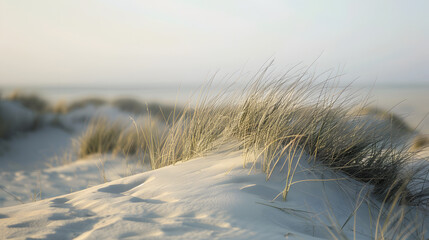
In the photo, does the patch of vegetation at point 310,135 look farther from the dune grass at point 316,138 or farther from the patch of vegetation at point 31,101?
the patch of vegetation at point 31,101

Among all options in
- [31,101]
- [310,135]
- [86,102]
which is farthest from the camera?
[86,102]

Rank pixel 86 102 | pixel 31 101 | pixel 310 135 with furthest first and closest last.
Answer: pixel 86 102
pixel 31 101
pixel 310 135

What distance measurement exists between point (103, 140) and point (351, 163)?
425 centimetres

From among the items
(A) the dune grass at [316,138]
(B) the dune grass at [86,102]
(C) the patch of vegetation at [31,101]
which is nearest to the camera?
(A) the dune grass at [316,138]

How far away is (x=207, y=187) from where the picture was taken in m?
1.88

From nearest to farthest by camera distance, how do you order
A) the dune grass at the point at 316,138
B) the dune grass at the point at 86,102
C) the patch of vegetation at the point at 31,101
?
the dune grass at the point at 316,138
the patch of vegetation at the point at 31,101
the dune grass at the point at 86,102

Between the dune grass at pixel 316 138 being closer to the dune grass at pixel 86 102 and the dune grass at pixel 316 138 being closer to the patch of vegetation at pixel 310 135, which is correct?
the patch of vegetation at pixel 310 135

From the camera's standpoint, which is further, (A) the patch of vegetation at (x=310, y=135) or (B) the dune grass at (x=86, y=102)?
(B) the dune grass at (x=86, y=102)

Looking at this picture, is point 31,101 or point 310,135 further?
point 31,101

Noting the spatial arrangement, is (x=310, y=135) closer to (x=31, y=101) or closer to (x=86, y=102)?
(x=31, y=101)

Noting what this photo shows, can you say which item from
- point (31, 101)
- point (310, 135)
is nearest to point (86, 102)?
point (31, 101)

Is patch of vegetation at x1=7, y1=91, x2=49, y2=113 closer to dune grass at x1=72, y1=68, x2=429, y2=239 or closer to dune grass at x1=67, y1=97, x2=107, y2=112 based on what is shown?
dune grass at x1=67, y1=97, x2=107, y2=112

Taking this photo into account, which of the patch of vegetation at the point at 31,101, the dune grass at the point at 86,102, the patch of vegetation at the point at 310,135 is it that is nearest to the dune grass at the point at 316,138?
the patch of vegetation at the point at 310,135

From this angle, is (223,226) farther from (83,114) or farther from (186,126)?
(83,114)
